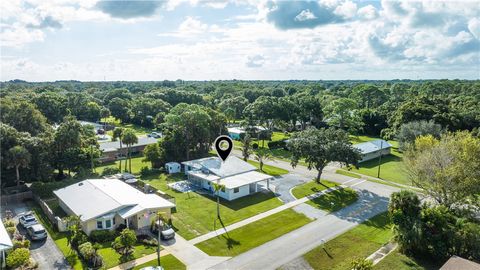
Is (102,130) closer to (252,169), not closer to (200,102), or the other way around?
(200,102)

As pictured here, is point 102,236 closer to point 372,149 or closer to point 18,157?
point 18,157

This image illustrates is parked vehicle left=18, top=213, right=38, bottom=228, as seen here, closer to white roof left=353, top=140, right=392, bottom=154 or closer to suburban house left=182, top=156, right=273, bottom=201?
suburban house left=182, top=156, right=273, bottom=201

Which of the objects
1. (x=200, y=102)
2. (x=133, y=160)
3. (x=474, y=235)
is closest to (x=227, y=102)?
(x=200, y=102)

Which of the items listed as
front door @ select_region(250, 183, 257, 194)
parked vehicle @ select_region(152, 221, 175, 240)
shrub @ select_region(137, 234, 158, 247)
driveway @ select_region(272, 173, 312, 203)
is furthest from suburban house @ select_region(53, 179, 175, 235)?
driveway @ select_region(272, 173, 312, 203)

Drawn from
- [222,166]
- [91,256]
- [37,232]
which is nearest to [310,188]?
[222,166]

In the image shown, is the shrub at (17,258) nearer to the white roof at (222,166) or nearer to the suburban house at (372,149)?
the white roof at (222,166)

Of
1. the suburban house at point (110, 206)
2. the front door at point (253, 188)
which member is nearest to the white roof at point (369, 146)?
the front door at point (253, 188)
